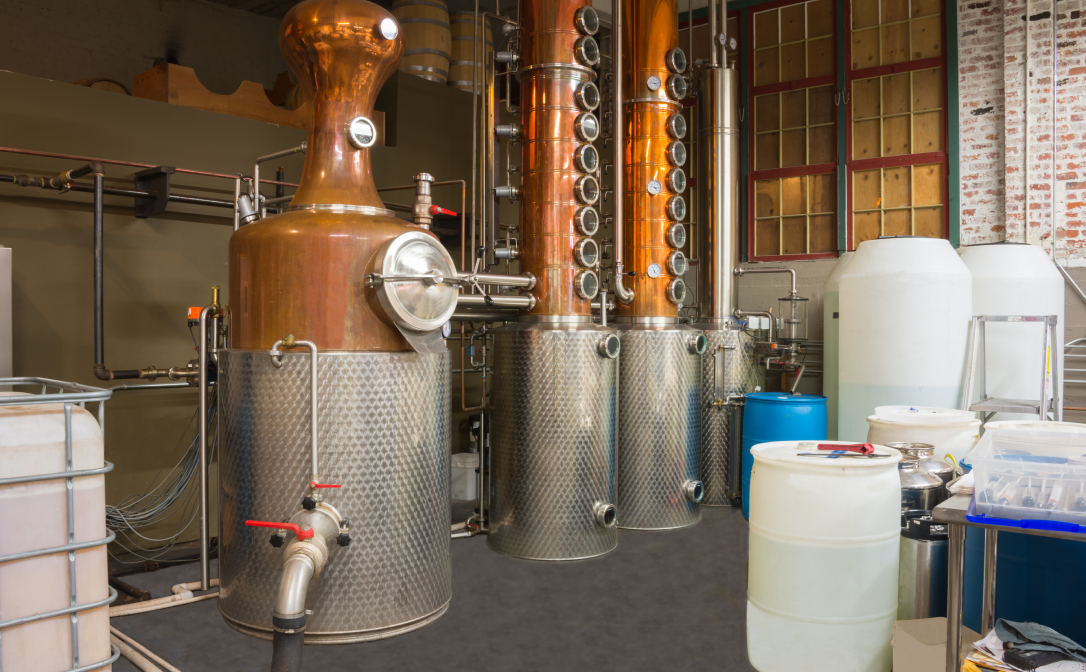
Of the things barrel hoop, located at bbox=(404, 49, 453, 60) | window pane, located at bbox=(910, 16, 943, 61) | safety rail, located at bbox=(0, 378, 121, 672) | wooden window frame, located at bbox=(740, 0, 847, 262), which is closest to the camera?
safety rail, located at bbox=(0, 378, 121, 672)

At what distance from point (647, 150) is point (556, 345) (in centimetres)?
168

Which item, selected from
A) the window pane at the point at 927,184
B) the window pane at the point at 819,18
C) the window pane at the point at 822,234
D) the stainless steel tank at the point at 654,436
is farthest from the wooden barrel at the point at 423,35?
the window pane at the point at 927,184

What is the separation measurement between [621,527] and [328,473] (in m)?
2.30

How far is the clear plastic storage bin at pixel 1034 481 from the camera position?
161 cm

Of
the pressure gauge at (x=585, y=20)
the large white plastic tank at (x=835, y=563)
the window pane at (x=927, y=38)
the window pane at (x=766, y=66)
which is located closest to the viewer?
the large white plastic tank at (x=835, y=563)

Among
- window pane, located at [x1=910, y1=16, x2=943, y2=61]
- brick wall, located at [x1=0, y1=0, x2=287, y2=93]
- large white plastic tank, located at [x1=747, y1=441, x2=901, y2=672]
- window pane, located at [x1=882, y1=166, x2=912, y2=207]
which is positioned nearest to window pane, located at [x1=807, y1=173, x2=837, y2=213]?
window pane, located at [x1=882, y1=166, x2=912, y2=207]

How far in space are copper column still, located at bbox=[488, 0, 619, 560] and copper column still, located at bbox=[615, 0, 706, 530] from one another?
1.62 feet

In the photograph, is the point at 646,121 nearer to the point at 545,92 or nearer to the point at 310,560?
the point at 545,92

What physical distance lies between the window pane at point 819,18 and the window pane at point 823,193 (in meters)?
1.23

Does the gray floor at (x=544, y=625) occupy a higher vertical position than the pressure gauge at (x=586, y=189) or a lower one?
lower

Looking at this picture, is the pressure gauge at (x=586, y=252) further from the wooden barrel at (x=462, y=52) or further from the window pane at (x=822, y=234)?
the window pane at (x=822, y=234)

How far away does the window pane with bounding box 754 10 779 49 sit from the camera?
6.73 metres

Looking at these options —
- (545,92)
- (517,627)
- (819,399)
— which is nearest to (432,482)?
(517,627)

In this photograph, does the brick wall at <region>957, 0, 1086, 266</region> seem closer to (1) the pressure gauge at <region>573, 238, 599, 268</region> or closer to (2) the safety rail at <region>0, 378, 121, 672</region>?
(1) the pressure gauge at <region>573, 238, 599, 268</region>
